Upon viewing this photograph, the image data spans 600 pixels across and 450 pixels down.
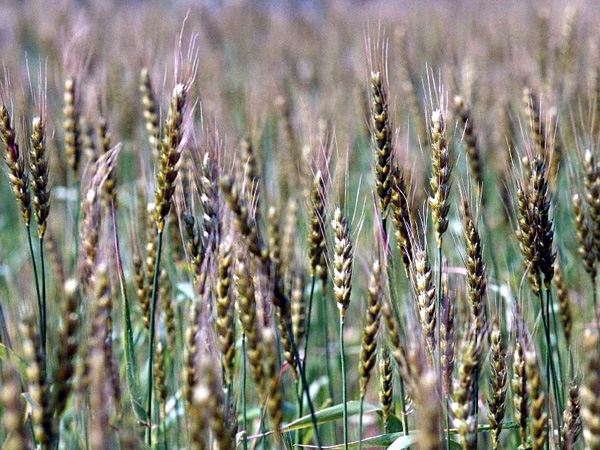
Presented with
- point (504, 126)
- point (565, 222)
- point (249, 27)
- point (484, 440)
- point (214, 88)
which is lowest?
point (484, 440)

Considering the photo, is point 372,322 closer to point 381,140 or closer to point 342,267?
point 342,267

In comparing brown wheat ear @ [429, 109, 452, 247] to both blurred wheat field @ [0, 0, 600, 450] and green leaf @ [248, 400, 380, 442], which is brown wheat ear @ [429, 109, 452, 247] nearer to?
blurred wheat field @ [0, 0, 600, 450]

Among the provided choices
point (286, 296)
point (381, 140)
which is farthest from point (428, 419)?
point (381, 140)

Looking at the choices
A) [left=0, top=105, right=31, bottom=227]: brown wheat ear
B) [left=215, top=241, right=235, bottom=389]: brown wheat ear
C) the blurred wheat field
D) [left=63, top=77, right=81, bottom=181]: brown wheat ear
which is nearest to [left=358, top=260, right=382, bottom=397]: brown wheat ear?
the blurred wheat field

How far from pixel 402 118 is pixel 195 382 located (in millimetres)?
3477

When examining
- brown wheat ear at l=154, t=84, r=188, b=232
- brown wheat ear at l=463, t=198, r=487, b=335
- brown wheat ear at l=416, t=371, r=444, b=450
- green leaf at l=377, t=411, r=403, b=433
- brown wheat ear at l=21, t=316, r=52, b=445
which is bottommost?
green leaf at l=377, t=411, r=403, b=433

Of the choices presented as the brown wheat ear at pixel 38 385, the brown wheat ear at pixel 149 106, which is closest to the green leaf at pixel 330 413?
the brown wheat ear at pixel 38 385

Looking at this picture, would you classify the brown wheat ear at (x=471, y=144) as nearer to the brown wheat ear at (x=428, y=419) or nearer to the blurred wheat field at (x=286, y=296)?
the blurred wheat field at (x=286, y=296)

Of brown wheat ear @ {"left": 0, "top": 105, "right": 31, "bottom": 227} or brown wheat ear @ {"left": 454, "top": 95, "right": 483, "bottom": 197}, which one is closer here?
brown wheat ear @ {"left": 0, "top": 105, "right": 31, "bottom": 227}

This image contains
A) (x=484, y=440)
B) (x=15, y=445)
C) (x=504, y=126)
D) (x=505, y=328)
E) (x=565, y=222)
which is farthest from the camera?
(x=565, y=222)

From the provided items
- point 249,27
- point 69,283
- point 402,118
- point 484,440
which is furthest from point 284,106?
point 249,27

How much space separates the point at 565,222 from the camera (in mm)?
3916

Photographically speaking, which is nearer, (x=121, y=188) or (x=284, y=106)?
(x=284, y=106)

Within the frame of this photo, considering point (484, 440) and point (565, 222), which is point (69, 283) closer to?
point (484, 440)
